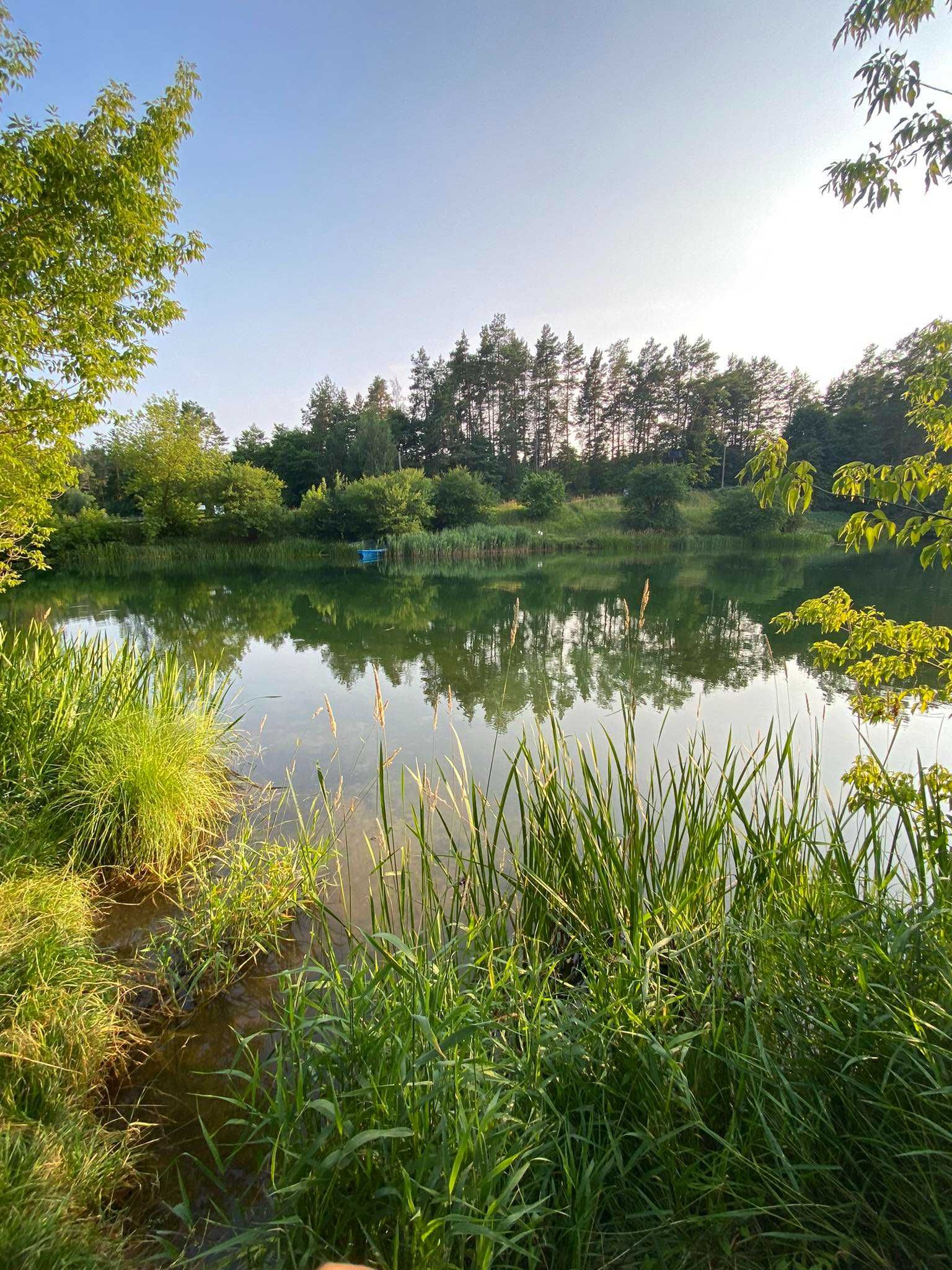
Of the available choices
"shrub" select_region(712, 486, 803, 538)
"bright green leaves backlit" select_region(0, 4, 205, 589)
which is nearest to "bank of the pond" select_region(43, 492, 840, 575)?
"shrub" select_region(712, 486, 803, 538)

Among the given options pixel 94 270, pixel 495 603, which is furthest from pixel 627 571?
pixel 94 270

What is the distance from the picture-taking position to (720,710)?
6.34 metres

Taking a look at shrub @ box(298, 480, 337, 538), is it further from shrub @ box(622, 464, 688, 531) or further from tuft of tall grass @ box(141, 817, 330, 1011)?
tuft of tall grass @ box(141, 817, 330, 1011)

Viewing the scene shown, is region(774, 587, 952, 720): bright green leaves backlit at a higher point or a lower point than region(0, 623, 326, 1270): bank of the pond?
higher

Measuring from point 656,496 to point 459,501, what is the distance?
1198 centimetres

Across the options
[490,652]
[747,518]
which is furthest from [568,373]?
[490,652]

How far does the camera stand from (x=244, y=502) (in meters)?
28.1

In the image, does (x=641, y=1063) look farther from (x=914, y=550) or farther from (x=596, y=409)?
(x=596, y=409)

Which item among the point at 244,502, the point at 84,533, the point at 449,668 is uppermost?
the point at 244,502

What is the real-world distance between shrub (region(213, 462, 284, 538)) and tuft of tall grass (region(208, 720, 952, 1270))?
97.7 ft

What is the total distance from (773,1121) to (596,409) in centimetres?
5068

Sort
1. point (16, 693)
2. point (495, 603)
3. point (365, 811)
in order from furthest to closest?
1. point (495, 603)
2. point (365, 811)
3. point (16, 693)

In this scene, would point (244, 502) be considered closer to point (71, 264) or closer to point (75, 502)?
point (75, 502)

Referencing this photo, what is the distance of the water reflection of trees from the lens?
24.8 ft
